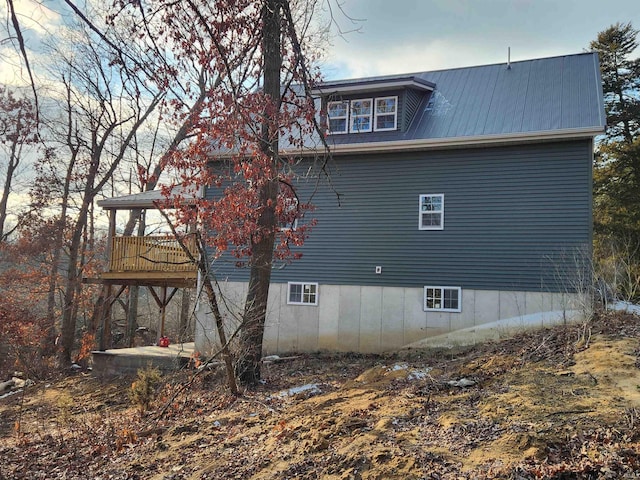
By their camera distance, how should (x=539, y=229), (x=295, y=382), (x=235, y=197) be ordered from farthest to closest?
(x=539, y=229), (x=295, y=382), (x=235, y=197)

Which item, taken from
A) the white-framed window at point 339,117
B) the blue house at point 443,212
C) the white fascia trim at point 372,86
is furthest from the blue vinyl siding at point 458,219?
the white fascia trim at point 372,86

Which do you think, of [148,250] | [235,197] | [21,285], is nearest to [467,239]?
[235,197]

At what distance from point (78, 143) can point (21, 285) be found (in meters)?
6.71

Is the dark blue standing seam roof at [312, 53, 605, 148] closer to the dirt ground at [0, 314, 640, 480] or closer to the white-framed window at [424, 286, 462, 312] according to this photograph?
the white-framed window at [424, 286, 462, 312]

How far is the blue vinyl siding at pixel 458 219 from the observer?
12312mm

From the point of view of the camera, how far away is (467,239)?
42.9 ft

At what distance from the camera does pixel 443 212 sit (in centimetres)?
1343

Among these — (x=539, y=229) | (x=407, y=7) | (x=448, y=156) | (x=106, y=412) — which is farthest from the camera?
(x=448, y=156)

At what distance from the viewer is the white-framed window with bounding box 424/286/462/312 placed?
13023mm

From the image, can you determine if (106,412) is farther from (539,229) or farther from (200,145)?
(539,229)

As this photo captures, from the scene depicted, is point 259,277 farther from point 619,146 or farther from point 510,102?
point 619,146

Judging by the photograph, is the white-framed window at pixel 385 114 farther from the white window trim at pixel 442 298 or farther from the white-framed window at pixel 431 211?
the white window trim at pixel 442 298

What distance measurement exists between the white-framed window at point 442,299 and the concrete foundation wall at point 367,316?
0.11 metres

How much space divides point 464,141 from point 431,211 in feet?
6.44
